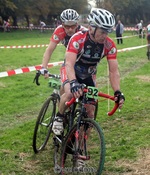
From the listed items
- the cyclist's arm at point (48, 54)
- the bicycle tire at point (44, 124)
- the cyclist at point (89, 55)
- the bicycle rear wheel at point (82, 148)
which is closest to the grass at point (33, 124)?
the bicycle tire at point (44, 124)

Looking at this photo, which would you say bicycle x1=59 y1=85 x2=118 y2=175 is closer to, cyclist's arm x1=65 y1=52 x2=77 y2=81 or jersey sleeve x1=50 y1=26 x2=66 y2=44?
cyclist's arm x1=65 y1=52 x2=77 y2=81

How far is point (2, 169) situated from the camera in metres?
4.82

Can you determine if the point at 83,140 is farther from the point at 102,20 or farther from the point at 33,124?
the point at 33,124

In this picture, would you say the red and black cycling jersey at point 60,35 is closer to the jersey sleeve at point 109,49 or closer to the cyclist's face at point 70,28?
the cyclist's face at point 70,28

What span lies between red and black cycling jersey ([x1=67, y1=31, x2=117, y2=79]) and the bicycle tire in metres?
0.81

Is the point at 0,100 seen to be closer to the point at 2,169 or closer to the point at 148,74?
the point at 2,169

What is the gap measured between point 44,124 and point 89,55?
1.48 metres

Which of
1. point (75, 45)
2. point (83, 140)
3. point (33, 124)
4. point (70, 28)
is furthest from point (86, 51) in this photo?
point (33, 124)

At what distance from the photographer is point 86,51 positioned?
14.4ft

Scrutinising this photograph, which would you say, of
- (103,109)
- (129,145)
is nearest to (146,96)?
(103,109)

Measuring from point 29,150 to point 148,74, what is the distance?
8375 millimetres

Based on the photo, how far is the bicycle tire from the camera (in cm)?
523

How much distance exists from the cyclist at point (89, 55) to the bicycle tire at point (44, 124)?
1.81 ft

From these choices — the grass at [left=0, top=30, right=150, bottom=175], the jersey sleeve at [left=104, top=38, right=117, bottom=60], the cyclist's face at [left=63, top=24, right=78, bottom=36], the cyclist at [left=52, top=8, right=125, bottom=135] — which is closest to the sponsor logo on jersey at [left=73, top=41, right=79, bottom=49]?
the cyclist at [left=52, top=8, right=125, bottom=135]
